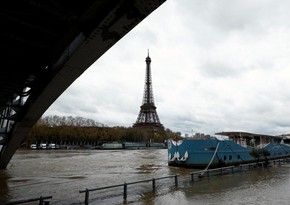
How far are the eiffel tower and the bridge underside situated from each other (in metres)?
108

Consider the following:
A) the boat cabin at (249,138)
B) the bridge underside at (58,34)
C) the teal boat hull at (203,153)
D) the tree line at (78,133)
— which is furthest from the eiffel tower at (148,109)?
the bridge underside at (58,34)

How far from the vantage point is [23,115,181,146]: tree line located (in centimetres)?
8625

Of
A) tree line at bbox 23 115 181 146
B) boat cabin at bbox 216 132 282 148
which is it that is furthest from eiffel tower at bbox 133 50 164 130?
boat cabin at bbox 216 132 282 148

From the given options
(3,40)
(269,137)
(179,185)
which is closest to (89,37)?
(3,40)

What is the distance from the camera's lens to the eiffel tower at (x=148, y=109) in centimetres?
A: 11819

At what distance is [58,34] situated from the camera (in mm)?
6965

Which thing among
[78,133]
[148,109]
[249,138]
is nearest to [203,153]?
[249,138]

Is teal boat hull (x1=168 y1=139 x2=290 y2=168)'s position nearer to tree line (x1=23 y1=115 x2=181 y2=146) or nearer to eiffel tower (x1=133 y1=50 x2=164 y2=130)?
tree line (x1=23 y1=115 x2=181 y2=146)

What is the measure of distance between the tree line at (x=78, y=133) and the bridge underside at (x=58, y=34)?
7739 centimetres

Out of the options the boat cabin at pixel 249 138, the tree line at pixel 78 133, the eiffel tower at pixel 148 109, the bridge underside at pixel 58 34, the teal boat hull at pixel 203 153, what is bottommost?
the teal boat hull at pixel 203 153

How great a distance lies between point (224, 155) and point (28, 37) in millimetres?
23331

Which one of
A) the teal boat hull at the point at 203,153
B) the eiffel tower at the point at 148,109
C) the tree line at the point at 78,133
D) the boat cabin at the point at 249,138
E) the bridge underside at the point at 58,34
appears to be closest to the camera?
the bridge underside at the point at 58,34

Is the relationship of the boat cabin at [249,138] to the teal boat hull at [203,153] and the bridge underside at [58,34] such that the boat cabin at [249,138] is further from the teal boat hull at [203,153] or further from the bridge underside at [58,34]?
the bridge underside at [58,34]

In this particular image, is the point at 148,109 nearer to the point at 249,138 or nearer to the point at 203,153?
the point at 249,138
